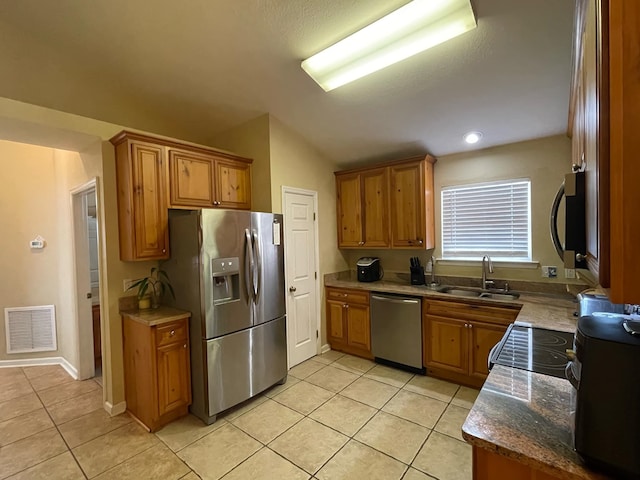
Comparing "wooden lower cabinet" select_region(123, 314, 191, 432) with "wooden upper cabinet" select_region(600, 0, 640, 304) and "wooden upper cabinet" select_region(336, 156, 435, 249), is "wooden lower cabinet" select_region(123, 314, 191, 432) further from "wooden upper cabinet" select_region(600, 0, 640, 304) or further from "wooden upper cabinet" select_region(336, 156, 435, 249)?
"wooden upper cabinet" select_region(600, 0, 640, 304)

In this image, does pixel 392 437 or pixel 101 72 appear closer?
pixel 392 437

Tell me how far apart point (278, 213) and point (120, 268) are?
5.18 feet

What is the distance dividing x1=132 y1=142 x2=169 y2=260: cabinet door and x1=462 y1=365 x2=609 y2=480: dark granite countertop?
2638 millimetres

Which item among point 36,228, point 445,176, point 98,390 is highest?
point 445,176

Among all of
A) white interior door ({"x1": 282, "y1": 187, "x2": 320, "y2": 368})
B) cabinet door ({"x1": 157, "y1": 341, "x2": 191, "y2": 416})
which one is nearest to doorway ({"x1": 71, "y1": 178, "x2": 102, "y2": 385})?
cabinet door ({"x1": 157, "y1": 341, "x2": 191, "y2": 416})

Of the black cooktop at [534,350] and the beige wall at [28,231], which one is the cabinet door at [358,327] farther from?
the beige wall at [28,231]

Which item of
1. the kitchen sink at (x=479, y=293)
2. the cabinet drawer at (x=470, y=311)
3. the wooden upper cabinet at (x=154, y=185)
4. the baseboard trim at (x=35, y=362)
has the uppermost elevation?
the wooden upper cabinet at (x=154, y=185)

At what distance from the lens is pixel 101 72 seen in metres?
2.60

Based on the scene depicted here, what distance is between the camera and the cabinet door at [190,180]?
2.75m

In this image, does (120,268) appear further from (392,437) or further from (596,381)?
(596,381)

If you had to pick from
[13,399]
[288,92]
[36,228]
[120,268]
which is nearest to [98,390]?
[13,399]

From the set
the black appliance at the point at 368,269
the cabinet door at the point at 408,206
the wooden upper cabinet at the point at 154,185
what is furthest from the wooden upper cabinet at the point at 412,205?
the wooden upper cabinet at the point at 154,185

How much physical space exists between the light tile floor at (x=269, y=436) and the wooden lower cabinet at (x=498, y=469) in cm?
114

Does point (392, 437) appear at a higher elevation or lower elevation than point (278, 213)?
lower
